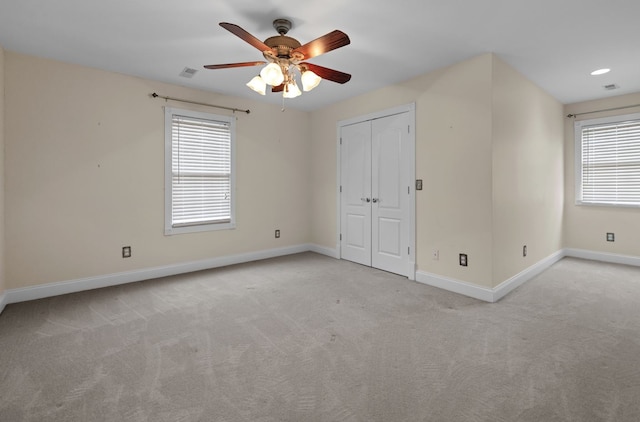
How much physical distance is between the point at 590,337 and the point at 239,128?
466 centimetres

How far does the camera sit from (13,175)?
10.4ft

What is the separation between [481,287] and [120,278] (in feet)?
13.7

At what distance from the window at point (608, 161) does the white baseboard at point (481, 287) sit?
72.7 inches

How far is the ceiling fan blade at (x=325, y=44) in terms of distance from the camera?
2.05m

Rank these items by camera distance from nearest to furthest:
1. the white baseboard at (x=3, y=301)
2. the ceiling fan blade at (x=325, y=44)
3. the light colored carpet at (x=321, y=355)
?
1. the light colored carpet at (x=321, y=355)
2. the ceiling fan blade at (x=325, y=44)
3. the white baseboard at (x=3, y=301)

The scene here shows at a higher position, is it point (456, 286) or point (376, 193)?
point (376, 193)

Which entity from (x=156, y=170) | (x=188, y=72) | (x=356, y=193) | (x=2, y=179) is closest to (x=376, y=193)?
(x=356, y=193)

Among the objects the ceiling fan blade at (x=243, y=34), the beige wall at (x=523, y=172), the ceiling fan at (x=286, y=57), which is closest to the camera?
the ceiling fan blade at (x=243, y=34)

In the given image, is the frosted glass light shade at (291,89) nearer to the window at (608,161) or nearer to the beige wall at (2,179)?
the beige wall at (2,179)

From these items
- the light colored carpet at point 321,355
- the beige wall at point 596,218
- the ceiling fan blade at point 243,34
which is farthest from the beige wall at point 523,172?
the ceiling fan blade at point 243,34

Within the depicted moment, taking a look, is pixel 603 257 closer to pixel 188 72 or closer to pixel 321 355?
pixel 321 355

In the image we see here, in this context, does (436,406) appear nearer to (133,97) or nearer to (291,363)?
(291,363)

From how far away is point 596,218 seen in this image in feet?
16.3

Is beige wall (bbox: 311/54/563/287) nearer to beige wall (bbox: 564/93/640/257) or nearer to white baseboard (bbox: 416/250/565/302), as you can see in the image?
white baseboard (bbox: 416/250/565/302)
